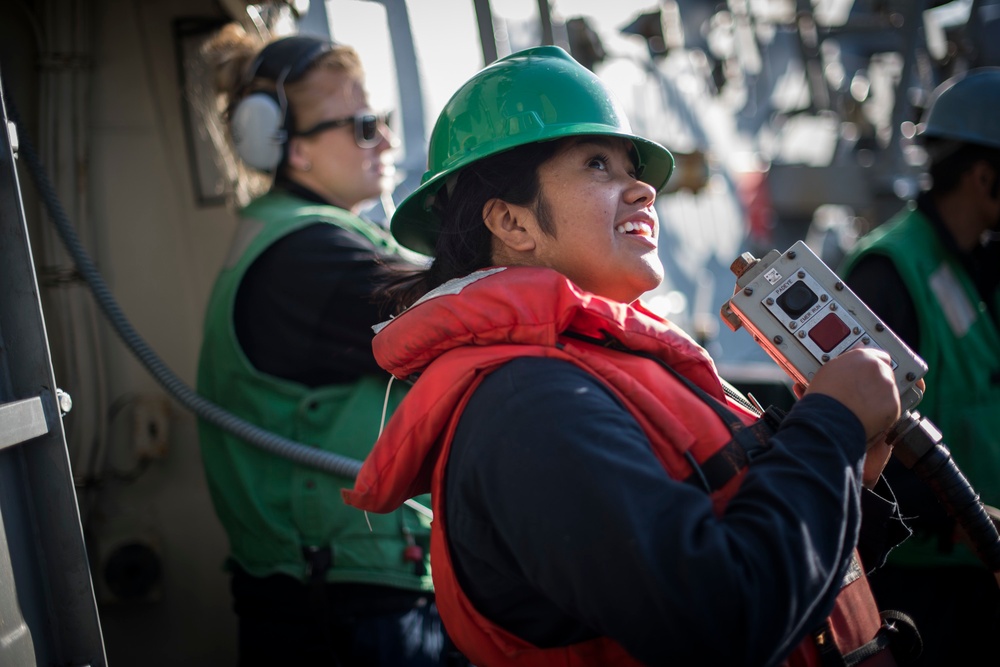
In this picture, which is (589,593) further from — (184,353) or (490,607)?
(184,353)

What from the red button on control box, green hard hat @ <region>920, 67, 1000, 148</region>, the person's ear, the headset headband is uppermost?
the headset headband

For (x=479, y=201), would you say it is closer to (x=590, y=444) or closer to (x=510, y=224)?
(x=510, y=224)

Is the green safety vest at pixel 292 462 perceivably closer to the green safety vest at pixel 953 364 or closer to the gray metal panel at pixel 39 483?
the gray metal panel at pixel 39 483

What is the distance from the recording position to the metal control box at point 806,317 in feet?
4.72

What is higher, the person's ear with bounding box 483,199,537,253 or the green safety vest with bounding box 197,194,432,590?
the person's ear with bounding box 483,199,537,253

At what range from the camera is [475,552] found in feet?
4.07

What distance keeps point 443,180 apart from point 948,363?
1.54 meters

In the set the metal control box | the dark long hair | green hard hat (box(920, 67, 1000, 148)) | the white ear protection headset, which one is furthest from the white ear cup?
green hard hat (box(920, 67, 1000, 148))

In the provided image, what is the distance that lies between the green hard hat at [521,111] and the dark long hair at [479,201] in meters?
0.04

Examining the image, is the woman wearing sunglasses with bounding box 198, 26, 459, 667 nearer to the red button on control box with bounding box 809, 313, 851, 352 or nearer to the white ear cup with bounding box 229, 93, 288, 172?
the white ear cup with bounding box 229, 93, 288, 172

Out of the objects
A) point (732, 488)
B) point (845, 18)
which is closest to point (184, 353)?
point (732, 488)

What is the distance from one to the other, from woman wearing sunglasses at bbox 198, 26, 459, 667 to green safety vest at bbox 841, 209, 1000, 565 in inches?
54.4

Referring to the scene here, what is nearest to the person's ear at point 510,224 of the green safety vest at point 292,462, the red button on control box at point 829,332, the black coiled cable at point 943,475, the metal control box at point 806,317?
the metal control box at point 806,317

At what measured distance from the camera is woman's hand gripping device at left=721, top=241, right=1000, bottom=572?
4.71ft
